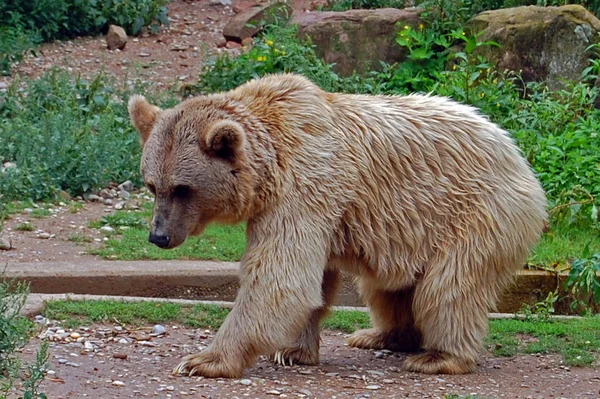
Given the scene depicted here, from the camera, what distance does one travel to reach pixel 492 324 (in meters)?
7.47

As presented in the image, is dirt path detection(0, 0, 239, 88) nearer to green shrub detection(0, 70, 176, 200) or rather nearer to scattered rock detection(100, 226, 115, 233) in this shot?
green shrub detection(0, 70, 176, 200)

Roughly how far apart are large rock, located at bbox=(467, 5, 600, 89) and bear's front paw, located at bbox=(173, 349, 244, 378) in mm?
6615

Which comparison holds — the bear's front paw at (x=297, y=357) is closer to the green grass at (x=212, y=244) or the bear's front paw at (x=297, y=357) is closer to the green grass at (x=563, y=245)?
the green grass at (x=212, y=244)

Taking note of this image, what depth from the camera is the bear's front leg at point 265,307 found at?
19.4 ft

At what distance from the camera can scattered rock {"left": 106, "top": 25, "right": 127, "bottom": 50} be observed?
46.4 ft

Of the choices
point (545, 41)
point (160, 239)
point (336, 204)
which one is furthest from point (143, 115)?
point (545, 41)

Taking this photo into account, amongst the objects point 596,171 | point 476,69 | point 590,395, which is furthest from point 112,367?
point 476,69

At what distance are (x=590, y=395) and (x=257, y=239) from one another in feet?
6.73

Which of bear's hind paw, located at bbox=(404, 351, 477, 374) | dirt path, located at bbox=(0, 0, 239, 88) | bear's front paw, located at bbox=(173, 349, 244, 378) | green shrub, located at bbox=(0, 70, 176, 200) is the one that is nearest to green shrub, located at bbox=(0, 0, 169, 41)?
dirt path, located at bbox=(0, 0, 239, 88)

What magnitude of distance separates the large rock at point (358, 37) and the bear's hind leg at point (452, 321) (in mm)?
6179

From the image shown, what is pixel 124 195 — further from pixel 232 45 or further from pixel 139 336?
pixel 232 45

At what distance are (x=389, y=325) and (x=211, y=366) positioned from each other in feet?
5.07

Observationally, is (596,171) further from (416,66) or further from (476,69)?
(416,66)

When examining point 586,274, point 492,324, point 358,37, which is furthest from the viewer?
point 358,37
